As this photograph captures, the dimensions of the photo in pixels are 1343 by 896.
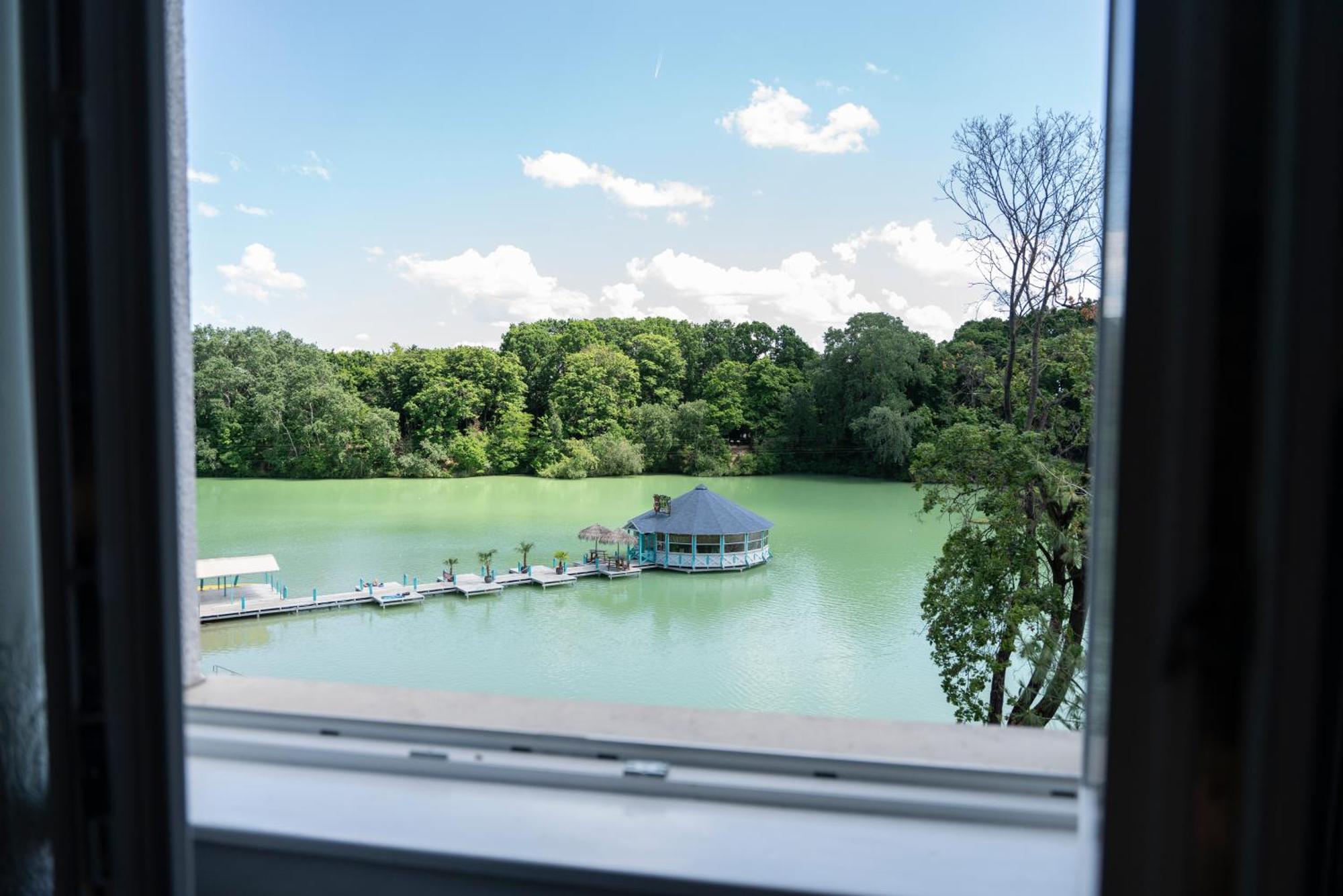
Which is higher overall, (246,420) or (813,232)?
(813,232)

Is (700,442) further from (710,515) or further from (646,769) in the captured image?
(646,769)

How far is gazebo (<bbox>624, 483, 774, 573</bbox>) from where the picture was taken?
10180mm

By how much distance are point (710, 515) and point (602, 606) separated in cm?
230

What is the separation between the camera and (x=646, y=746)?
0.83 m

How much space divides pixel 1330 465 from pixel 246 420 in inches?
301

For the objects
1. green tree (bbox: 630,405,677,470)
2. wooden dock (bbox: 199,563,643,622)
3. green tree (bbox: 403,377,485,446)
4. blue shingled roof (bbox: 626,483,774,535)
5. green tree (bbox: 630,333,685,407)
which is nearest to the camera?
wooden dock (bbox: 199,563,643,622)

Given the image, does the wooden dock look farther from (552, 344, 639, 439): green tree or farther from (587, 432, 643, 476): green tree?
(552, 344, 639, 439): green tree

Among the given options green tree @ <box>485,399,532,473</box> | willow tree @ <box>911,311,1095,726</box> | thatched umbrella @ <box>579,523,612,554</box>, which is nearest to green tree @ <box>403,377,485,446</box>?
green tree @ <box>485,399,532,473</box>

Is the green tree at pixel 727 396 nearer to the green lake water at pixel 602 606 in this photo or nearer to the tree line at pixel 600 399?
the tree line at pixel 600 399

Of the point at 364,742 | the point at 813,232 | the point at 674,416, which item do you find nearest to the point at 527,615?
the point at 674,416

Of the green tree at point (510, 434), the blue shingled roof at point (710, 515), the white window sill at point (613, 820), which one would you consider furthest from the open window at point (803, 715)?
the green tree at point (510, 434)

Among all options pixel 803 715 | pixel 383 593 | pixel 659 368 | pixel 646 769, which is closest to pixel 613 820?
pixel 646 769

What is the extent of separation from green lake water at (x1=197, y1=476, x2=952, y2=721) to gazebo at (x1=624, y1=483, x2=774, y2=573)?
8.7 inches

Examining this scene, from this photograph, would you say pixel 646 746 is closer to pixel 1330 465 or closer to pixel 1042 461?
pixel 1330 465
